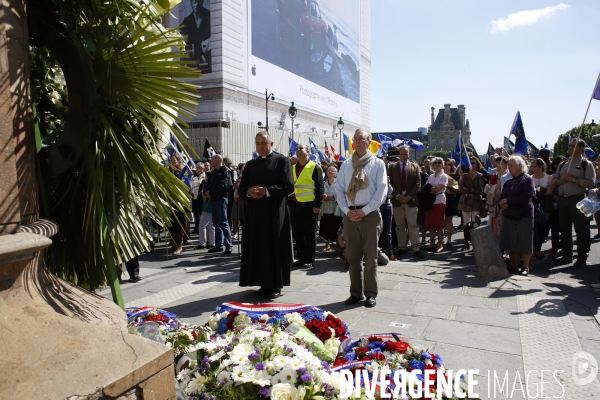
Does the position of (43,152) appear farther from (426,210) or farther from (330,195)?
(426,210)

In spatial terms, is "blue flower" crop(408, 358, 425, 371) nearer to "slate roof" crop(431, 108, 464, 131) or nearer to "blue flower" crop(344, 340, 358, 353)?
"blue flower" crop(344, 340, 358, 353)

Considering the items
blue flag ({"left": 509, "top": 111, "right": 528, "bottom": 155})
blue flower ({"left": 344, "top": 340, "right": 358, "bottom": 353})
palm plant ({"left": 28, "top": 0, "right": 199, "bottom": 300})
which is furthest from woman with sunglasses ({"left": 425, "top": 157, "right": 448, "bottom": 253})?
palm plant ({"left": 28, "top": 0, "right": 199, "bottom": 300})

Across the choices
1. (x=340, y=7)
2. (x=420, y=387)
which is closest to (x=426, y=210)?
(x=420, y=387)

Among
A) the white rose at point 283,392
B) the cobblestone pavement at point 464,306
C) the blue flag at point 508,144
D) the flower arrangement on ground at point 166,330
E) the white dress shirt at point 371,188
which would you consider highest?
the blue flag at point 508,144

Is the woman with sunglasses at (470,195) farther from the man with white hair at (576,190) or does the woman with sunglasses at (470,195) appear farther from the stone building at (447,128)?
the stone building at (447,128)

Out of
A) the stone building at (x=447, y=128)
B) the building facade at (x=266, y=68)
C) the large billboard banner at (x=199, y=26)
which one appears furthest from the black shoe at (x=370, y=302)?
the stone building at (x=447, y=128)

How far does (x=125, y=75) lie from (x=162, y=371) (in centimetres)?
116

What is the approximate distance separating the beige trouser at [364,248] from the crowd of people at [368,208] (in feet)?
0.04

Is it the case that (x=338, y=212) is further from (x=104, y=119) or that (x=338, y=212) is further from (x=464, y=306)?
(x=104, y=119)

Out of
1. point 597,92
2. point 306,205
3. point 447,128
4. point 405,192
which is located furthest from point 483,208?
point 447,128

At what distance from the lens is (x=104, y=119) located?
1.91 meters

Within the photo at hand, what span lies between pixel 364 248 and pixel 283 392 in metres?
3.19

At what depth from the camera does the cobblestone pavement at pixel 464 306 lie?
137 inches

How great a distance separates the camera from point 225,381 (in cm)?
252
